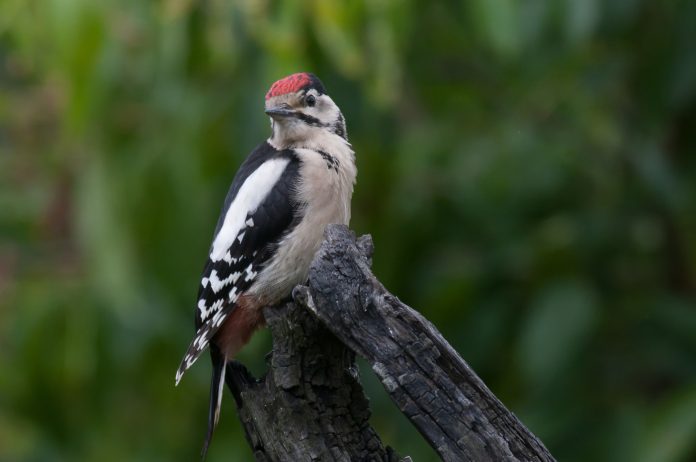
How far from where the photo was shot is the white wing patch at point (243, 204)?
4.28m

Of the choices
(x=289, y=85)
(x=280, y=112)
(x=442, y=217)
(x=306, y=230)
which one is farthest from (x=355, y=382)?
(x=442, y=217)

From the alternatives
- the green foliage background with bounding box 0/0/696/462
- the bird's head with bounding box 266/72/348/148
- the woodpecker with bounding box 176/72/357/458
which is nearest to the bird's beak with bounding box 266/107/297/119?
the bird's head with bounding box 266/72/348/148

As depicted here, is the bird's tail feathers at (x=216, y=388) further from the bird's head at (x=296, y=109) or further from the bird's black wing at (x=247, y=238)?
the bird's head at (x=296, y=109)

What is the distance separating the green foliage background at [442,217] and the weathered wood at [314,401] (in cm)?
229

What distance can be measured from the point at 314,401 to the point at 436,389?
455 mm

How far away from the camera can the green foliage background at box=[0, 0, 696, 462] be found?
232 inches

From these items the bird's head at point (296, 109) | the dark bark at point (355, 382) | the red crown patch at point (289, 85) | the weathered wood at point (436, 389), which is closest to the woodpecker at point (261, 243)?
the bird's head at point (296, 109)

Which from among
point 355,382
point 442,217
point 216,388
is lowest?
point 355,382

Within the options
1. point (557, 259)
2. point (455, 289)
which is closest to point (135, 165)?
point (455, 289)

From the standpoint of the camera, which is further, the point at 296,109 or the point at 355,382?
the point at 296,109

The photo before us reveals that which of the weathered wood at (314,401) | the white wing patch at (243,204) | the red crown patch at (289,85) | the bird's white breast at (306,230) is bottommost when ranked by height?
the weathered wood at (314,401)

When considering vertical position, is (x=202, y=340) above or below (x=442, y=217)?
below

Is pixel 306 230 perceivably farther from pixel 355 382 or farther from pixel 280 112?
pixel 355 382

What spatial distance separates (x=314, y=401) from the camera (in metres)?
3.36
